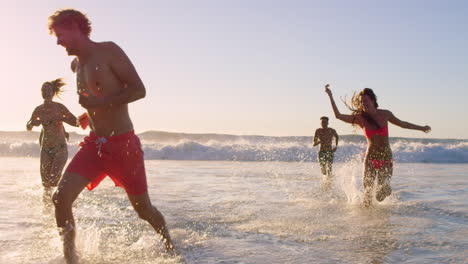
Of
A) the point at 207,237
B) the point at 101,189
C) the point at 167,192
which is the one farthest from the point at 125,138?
the point at 101,189

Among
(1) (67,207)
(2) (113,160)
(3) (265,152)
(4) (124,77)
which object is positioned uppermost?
(4) (124,77)

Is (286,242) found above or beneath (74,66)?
beneath

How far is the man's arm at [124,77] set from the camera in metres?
3.82

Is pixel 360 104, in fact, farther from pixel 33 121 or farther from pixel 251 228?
pixel 33 121

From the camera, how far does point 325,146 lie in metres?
12.9

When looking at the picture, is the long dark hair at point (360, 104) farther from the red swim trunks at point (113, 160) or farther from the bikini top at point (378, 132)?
the red swim trunks at point (113, 160)

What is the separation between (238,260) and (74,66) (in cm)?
219

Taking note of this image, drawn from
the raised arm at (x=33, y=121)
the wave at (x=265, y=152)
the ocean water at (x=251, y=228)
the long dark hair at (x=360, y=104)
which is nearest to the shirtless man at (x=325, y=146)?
the ocean water at (x=251, y=228)

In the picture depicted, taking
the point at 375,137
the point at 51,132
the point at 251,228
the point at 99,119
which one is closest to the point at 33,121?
the point at 51,132

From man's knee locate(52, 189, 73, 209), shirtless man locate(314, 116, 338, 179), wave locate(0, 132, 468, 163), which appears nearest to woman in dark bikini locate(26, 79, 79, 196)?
man's knee locate(52, 189, 73, 209)

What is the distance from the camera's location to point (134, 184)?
4.10 meters

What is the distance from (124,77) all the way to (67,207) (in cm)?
111

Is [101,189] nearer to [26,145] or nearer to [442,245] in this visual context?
[442,245]

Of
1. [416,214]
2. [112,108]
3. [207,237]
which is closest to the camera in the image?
[112,108]
